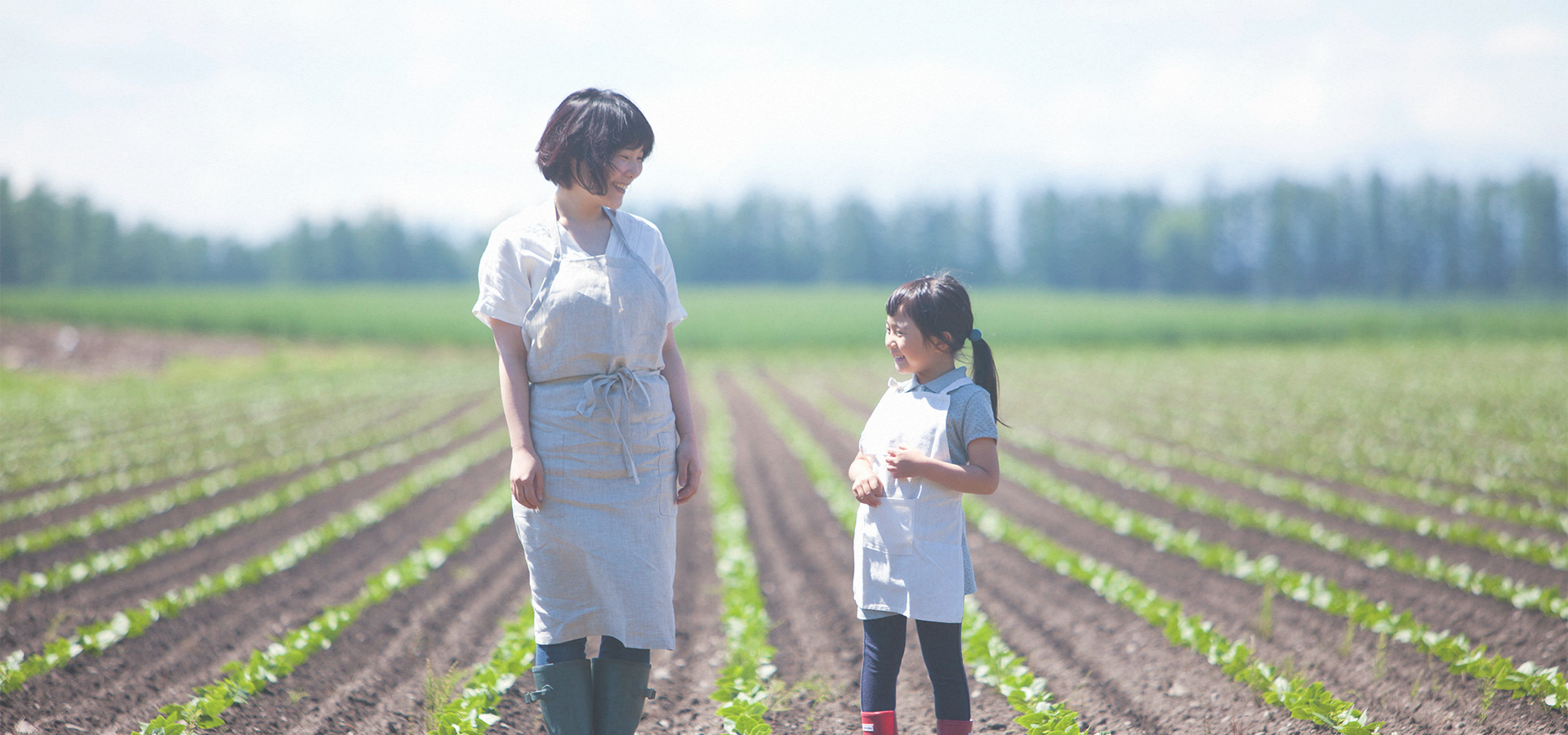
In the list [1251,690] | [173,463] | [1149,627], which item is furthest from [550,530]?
[173,463]

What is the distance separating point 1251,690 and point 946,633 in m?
1.72

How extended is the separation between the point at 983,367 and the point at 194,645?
3.83 m

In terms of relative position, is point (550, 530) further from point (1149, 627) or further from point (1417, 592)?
point (1417, 592)

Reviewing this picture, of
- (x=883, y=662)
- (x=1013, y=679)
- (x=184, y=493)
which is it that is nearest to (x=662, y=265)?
(x=883, y=662)

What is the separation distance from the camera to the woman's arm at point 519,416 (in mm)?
2197

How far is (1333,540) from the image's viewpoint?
6172 mm

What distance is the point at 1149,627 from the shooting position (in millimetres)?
4438

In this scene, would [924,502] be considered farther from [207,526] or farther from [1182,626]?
[207,526]

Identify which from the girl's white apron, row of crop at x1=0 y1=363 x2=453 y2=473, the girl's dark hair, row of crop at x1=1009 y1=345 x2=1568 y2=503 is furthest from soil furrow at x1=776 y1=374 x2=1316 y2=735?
row of crop at x1=0 y1=363 x2=453 y2=473

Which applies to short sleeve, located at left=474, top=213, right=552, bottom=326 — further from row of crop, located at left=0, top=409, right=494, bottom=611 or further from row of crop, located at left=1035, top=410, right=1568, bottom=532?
row of crop, located at left=1035, top=410, right=1568, bottom=532

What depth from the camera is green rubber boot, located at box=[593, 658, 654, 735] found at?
229 cm

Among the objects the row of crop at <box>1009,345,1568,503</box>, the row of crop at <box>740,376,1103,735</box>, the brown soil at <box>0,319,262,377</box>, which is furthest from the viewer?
the brown soil at <box>0,319,262,377</box>

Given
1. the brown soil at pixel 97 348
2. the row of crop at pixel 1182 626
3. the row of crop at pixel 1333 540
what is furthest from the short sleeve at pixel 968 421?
the brown soil at pixel 97 348

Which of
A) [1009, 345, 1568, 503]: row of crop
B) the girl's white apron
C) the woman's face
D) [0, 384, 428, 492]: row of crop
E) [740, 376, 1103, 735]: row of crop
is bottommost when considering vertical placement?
[1009, 345, 1568, 503]: row of crop
